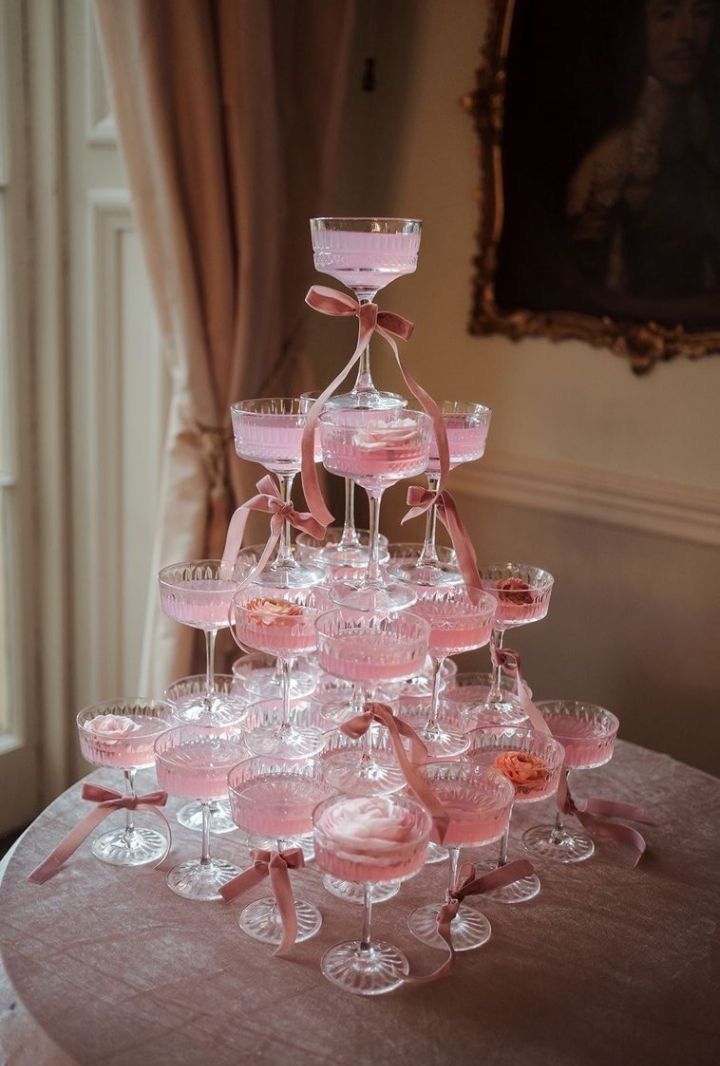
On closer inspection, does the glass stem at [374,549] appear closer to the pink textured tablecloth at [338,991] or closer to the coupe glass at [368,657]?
the coupe glass at [368,657]

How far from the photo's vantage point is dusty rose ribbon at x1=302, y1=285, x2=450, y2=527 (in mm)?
1551

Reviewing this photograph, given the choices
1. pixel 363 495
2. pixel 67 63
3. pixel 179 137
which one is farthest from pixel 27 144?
pixel 363 495

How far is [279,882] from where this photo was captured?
1.48m

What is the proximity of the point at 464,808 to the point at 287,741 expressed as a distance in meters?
0.32

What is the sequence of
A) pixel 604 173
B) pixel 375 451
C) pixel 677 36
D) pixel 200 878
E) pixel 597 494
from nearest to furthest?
pixel 375 451 → pixel 200 878 → pixel 677 36 → pixel 604 173 → pixel 597 494

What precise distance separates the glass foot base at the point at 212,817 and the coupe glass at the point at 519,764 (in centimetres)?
41

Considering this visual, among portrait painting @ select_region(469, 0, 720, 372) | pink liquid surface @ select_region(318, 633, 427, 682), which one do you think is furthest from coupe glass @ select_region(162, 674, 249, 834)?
portrait painting @ select_region(469, 0, 720, 372)

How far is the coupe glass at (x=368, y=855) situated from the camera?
131 cm

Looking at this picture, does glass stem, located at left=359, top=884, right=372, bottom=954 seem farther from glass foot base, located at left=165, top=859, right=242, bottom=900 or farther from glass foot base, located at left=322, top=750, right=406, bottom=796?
glass foot base, located at left=165, top=859, right=242, bottom=900

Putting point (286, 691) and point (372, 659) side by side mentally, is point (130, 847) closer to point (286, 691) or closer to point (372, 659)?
point (286, 691)

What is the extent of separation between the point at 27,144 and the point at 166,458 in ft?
2.61

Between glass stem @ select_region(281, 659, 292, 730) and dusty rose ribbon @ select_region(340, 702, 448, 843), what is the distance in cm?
29

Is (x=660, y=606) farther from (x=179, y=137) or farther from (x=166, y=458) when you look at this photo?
(x=179, y=137)

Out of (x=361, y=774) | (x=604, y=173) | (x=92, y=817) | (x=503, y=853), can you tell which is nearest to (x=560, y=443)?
(x=604, y=173)
